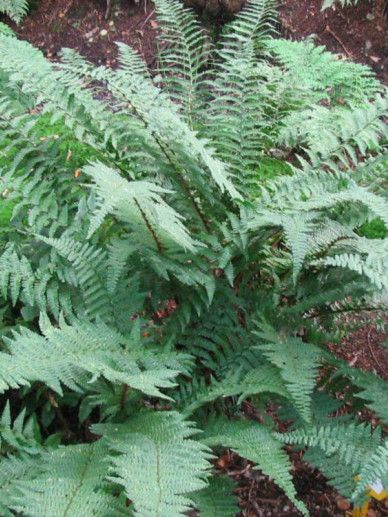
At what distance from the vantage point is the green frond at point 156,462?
158cm

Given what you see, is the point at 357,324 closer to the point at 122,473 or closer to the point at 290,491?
the point at 290,491

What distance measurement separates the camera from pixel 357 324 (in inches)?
98.5

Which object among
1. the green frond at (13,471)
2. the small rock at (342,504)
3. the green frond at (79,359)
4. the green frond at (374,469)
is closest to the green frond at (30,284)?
the green frond at (79,359)

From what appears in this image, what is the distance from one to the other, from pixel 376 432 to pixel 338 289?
597 mm

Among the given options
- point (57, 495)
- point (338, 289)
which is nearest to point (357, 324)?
point (338, 289)

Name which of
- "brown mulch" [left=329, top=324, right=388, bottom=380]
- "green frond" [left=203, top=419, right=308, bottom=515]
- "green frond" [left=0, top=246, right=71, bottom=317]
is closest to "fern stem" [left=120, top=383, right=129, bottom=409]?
"green frond" [left=203, top=419, right=308, bottom=515]

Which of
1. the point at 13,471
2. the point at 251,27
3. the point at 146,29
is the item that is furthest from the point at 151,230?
the point at 146,29

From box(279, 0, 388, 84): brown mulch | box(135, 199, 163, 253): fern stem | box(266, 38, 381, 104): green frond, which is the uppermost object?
box(279, 0, 388, 84): brown mulch

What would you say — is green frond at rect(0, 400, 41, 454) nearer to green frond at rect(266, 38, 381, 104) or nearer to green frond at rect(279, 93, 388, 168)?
green frond at rect(279, 93, 388, 168)

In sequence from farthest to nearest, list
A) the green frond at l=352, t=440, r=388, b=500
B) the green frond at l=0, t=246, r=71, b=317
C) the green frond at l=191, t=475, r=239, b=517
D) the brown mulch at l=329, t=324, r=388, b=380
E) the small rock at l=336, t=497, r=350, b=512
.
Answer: the brown mulch at l=329, t=324, r=388, b=380
the small rock at l=336, t=497, r=350, b=512
the green frond at l=0, t=246, r=71, b=317
the green frond at l=191, t=475, r=239, b=517
the green frond at l=352, t=440, r=388, b=500

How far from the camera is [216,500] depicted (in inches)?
80.9

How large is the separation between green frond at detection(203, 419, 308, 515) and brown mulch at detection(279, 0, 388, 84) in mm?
3627

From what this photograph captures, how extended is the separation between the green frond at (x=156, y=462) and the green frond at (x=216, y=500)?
0.06 m

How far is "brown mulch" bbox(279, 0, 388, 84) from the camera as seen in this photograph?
4770 mm
